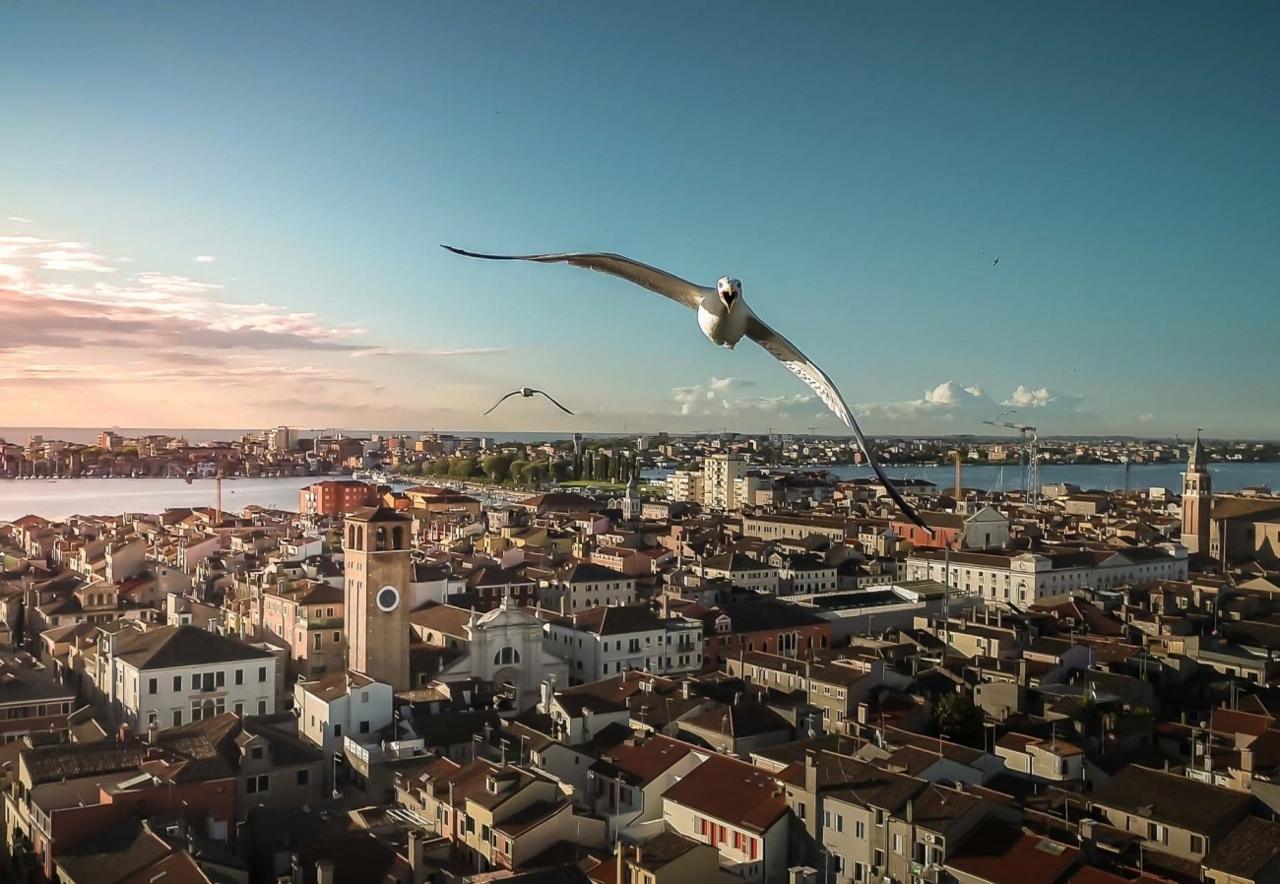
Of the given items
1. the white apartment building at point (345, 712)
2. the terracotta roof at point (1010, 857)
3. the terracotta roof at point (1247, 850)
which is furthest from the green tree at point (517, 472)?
the terracotta roof at point (1247, 850)

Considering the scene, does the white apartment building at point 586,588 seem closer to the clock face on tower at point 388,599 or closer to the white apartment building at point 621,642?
the white apartment building at point 621,642

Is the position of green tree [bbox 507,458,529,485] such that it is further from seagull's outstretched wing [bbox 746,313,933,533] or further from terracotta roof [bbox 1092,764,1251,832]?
seagull's outstretched wing [bbox 746,313,933,533]

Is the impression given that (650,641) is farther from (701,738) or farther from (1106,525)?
(1106,525)

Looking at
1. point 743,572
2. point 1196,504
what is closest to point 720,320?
point 743,572

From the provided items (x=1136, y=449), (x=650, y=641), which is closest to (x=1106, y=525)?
(x=650, y=641)

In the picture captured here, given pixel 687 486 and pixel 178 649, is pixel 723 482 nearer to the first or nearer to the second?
pixel 687 486

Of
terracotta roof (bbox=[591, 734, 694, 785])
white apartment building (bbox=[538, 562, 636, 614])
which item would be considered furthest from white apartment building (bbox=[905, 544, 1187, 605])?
terracotta roof (bbox=[591, 734, 694, 785])

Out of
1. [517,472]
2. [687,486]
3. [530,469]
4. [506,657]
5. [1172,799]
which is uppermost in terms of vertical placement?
[530,469]
